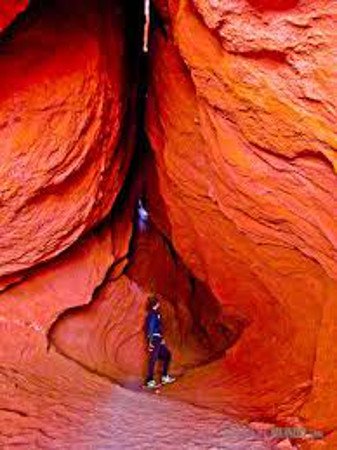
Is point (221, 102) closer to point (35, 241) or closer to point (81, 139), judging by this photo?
point (81, 139)

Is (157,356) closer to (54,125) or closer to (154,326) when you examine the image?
(154,326)

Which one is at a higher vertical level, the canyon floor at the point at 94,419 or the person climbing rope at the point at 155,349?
the canyon floor at the point at 94,419

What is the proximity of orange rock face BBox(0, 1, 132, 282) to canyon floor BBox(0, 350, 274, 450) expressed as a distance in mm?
1327

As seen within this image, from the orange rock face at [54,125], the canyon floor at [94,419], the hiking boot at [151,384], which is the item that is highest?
the orange rock face at [54,125]

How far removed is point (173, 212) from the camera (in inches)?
258

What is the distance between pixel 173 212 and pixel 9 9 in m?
3.37

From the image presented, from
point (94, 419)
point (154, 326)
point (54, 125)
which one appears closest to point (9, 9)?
point (54, 125)

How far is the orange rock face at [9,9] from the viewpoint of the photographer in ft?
12.5

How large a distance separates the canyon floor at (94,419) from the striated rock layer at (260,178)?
57cm

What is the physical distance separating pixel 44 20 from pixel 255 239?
2975 mm

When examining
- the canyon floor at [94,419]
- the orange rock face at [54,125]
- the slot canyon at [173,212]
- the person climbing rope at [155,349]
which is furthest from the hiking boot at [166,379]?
the orange rock face at [54,125]

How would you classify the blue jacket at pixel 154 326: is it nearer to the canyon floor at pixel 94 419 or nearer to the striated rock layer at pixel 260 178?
the striated rock layer at pixel 260 178

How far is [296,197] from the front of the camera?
11.9ft

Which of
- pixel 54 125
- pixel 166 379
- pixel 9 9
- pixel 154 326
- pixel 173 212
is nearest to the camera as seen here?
pixel 9 9
